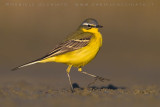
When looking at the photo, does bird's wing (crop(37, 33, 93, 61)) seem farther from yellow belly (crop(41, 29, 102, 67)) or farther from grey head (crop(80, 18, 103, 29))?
grey head (crop(80, 18, 103, 29))

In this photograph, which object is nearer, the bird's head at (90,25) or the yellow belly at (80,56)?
the yellow belly at (80,56)

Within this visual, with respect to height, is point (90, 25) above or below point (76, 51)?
above

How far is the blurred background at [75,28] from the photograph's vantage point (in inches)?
805

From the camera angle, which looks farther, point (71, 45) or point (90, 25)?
point (90, 25)

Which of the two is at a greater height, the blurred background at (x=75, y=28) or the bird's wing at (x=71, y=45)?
the bird's wing at (x=71, y=45)

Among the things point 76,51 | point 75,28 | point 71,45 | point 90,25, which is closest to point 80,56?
point 76,51

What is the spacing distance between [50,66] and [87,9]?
36.9ft

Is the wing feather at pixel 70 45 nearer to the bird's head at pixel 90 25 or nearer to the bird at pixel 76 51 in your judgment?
the bird at pixel 76 51

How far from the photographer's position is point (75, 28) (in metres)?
28.2

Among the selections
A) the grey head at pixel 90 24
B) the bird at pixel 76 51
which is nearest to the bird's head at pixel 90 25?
the grey head at pixel 90 24

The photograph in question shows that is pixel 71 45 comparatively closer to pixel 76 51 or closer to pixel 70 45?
pixel 70 45

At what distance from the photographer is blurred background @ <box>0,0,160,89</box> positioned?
20438 millimetres

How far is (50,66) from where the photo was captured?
21438 millimetres

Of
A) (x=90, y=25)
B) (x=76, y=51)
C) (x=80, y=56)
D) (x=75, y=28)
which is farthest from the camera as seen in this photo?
(x=75, y=28)
